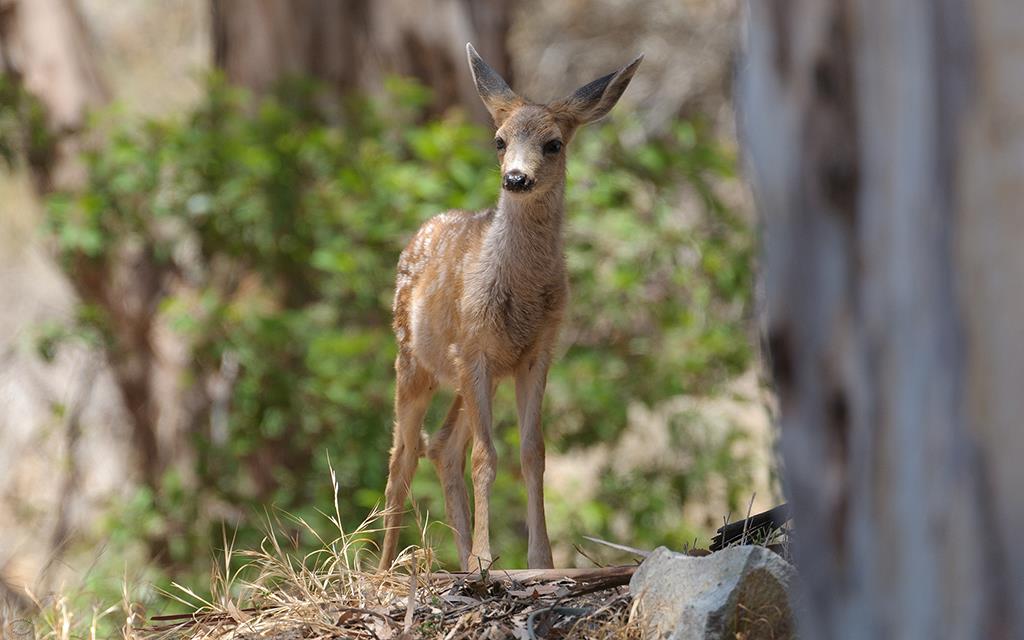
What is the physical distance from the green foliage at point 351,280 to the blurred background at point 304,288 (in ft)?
0.09

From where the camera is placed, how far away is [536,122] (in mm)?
6410

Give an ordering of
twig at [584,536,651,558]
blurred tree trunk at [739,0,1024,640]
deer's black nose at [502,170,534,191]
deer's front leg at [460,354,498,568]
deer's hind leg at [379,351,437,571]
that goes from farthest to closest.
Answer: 1. deer's hind leg at [379,351,437,571]
2. deer's black nose at [502,170,534,191]
3. deer's front leg at [460,354,498,568]
4. twig at [584,536,651,558]
5. blurred tree trunk at [739,0,1024,640]

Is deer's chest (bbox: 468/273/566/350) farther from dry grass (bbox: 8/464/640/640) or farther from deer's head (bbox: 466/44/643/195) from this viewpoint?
dry grass (bbox: 8/464/640/640)

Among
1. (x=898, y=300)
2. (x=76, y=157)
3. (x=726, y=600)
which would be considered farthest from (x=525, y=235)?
(x=76, y=157)

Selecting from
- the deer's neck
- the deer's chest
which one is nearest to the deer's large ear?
the deer's neck

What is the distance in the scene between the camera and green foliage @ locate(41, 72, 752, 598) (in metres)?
10.8

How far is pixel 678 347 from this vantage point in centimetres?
1132

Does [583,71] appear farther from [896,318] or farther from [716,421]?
[896,318]

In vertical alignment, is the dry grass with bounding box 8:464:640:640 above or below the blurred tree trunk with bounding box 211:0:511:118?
below

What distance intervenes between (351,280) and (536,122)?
4.64 m

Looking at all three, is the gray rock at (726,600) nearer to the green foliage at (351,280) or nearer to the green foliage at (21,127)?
the green foliage at (351,280)

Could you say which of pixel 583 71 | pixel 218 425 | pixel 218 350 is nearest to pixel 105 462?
pixel 218 425

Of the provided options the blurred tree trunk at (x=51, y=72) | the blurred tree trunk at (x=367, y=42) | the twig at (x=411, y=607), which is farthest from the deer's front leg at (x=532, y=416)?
the blurred tree trunk at (x=51, y=72)

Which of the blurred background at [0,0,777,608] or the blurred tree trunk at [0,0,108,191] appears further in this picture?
the blurred tree trunk at [0,0,108,191]
